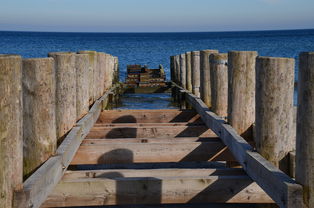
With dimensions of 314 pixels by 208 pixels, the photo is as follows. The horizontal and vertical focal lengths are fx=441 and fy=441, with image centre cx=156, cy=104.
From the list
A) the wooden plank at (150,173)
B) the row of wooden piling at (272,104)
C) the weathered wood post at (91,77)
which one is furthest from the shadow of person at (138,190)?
the weathered wood post at (91,77)

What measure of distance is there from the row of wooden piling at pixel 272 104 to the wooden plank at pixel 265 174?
91 millimetres

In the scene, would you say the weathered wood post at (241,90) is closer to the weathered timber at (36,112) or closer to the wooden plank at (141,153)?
the wooden plank at (141,153)

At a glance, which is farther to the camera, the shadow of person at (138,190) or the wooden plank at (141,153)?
the wooden plank at (141,153)

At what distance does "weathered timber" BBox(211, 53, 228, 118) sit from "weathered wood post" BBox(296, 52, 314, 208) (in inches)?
116

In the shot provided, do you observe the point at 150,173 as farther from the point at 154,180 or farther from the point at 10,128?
the point at 10,128

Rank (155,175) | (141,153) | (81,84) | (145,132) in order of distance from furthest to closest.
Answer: (81,84), (145,132), (141,153), (155,175)

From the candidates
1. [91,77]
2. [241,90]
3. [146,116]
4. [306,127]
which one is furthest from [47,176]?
[91,77]

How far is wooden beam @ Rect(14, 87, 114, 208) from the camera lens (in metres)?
2.91

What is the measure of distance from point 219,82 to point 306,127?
311 cm

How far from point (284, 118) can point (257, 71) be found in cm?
47

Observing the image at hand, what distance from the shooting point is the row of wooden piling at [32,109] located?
9.08 ft

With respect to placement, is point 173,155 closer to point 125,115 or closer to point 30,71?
point 30,71

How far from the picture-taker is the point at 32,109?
3.78 metres

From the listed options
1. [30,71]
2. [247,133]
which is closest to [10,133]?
[30,71]
